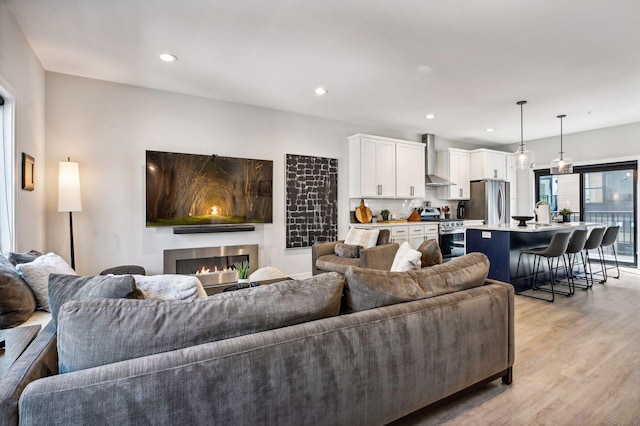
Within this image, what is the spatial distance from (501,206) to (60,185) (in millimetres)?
7635

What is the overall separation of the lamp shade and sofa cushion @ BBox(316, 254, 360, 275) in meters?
2.85

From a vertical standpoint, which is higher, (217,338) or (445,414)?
(217,338)

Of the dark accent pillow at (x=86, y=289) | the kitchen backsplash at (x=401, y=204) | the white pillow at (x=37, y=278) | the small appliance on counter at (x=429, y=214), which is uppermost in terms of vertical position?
the kitchen backsplash at (x=401, y=204)

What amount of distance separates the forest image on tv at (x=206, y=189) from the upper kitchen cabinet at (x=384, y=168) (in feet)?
5.16

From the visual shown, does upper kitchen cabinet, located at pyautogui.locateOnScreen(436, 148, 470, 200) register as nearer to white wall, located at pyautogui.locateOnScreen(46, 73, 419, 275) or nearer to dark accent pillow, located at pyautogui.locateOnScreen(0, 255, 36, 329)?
white wall, located at pyautogui.locateOnScreen(46, 73, 419, 275)

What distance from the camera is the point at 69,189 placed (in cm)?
357

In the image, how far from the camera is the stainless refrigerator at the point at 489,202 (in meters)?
6.93

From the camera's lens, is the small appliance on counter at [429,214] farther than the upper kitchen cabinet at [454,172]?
No

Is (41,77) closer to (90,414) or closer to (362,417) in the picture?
(90,414)

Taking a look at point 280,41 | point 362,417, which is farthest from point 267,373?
point 280,41

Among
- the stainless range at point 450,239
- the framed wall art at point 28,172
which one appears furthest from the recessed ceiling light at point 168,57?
the stainless range at point 450,239

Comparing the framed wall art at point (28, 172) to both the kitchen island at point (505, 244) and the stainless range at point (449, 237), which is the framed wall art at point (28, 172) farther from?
the stainless range at point (449, 237)

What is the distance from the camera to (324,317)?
1562 mm

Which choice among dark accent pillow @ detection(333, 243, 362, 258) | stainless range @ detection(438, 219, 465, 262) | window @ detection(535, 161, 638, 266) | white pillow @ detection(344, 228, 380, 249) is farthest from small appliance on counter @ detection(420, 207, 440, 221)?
window @ detection(535, 161, 638, 266)
